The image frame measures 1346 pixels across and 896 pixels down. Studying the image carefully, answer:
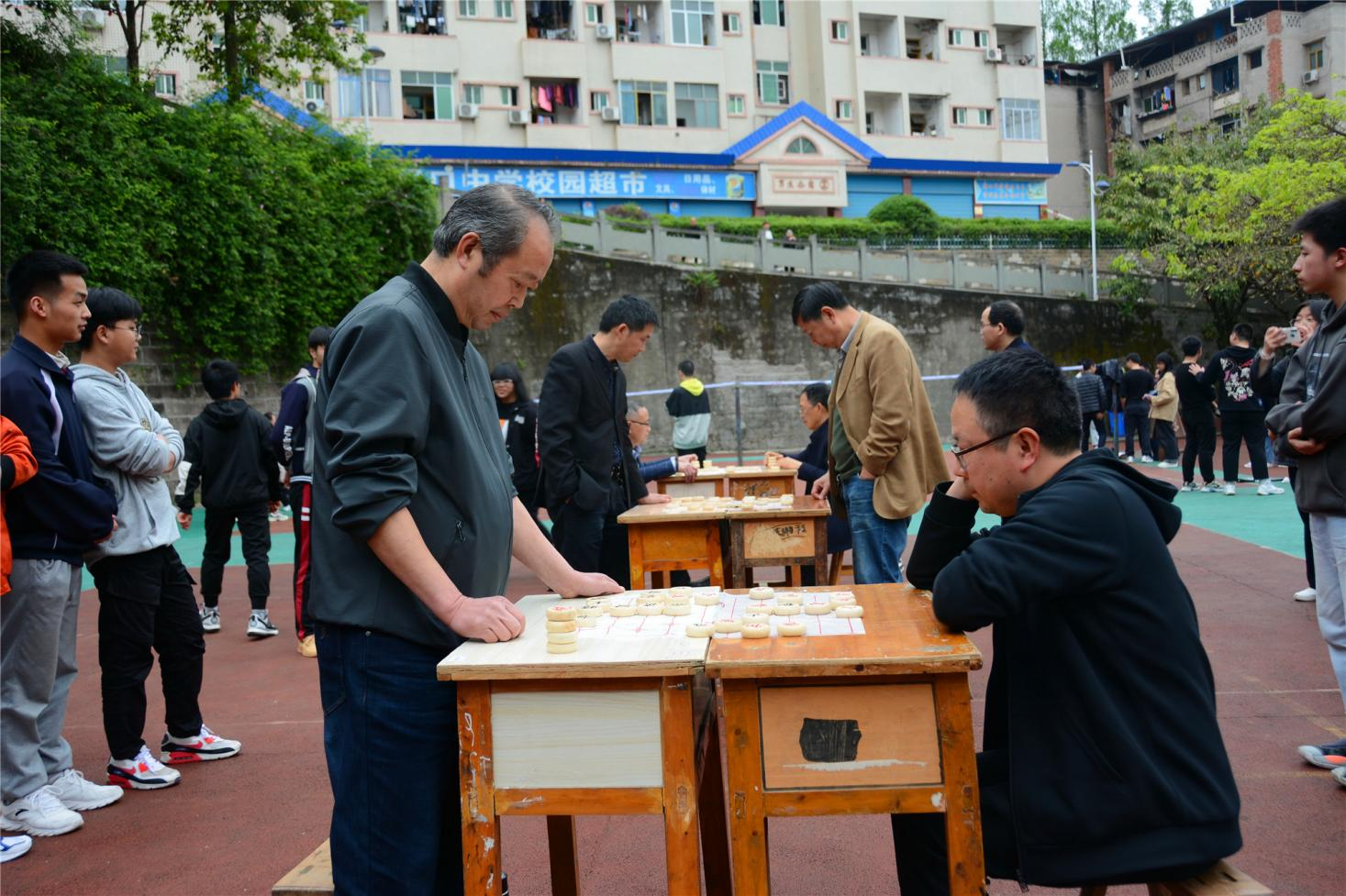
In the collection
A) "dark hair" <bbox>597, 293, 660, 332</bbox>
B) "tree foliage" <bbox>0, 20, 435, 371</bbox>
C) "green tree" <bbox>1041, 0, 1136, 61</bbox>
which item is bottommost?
"dark hair" <bbox>597, 293, 660, 332</bbox>

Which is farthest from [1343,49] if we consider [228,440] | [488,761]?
[488,761]

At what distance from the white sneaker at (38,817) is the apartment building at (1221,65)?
40031mm

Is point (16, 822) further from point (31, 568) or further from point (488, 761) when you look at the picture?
point (488, 761)

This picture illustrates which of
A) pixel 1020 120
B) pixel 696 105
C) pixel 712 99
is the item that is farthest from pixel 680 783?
pixel 1020 120

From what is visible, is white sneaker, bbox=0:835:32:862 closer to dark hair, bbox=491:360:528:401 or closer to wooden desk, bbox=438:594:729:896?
wooden desk, bbox=438:594:729:896

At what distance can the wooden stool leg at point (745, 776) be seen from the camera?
217 centimetres

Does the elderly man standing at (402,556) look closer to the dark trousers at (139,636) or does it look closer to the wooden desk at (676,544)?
the dark trousers at (139,636)

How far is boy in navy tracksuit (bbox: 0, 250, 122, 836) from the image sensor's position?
377 centimetres

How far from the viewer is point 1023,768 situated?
7.03 ft

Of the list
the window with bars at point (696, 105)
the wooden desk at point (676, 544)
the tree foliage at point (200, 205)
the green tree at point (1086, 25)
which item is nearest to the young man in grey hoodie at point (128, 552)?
the wooden desk at point (676, 544)

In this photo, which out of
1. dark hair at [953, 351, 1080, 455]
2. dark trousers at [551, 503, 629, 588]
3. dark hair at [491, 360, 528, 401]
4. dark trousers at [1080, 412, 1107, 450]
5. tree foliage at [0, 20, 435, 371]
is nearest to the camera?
dark hair at [953, 351, 1080, 455]

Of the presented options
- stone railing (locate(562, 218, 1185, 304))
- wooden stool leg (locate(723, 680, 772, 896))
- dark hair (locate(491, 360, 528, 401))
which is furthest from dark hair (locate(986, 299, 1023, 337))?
stone railing (locate(562, 218, 1185, 304))

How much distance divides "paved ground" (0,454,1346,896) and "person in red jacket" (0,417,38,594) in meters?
1.10

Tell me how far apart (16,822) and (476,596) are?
8.89 feet
